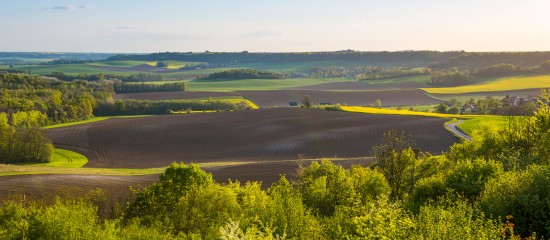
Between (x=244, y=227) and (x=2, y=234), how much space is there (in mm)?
15524

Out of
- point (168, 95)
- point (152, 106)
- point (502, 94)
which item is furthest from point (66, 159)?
point (502, 94)

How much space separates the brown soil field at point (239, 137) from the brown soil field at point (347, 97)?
172ft

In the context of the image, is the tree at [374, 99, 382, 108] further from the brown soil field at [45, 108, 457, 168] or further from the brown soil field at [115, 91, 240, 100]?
the brown soil field at [115, 91, 240, 100]

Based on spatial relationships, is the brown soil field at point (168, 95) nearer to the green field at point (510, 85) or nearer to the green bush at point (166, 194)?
the green field at point (510, 85)

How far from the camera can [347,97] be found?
170m

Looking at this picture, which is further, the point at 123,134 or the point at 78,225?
the point at 123,134

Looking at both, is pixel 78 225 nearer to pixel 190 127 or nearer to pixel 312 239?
pixel 312 239

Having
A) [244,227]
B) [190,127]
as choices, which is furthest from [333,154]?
[244,227]

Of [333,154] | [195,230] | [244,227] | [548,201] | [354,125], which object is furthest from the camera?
[354,125]

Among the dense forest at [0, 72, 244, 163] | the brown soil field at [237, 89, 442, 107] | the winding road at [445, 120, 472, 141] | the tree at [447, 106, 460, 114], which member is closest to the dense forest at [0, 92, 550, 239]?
the winding road at [445, 120, 472, 141]

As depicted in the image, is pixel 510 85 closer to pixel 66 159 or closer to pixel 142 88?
pixel 142 88

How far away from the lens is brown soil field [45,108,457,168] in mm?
79312

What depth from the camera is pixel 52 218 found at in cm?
2953

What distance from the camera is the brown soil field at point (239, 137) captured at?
7931cm
